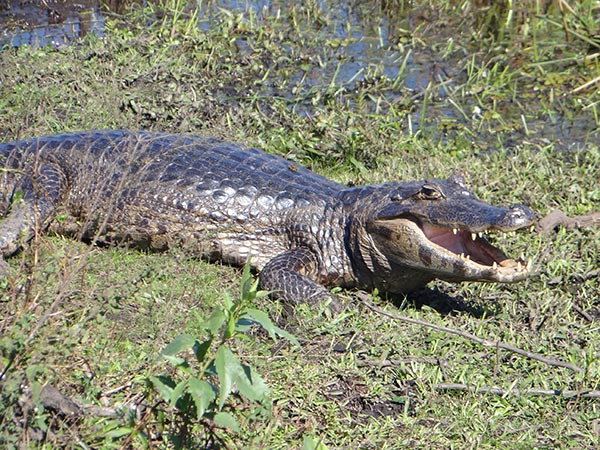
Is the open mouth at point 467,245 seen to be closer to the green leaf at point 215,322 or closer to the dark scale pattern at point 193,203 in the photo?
the dark scale pattern at point 193,203

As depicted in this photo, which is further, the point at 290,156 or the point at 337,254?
the point at 290,156

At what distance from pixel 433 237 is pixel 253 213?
100 cm

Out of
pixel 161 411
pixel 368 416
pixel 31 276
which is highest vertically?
pixel 31 276

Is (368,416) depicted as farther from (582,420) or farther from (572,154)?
(572,154)

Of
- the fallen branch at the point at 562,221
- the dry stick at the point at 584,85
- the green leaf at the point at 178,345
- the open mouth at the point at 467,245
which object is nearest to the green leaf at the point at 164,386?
the green leaf at the point at 178,345

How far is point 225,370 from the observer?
9.94ft

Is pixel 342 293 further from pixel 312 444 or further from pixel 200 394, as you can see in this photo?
pixel 200 394

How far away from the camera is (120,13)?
9.22 metres

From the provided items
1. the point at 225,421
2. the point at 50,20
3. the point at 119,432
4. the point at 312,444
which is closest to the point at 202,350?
the point at 225,421

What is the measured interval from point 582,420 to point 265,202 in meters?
2.15

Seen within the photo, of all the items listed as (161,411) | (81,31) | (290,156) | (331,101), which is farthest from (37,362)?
(81,31)

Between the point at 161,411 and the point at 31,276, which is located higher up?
the point at 31,276

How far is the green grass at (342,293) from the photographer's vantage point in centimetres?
357

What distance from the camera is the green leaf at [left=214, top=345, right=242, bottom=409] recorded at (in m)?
3.00
